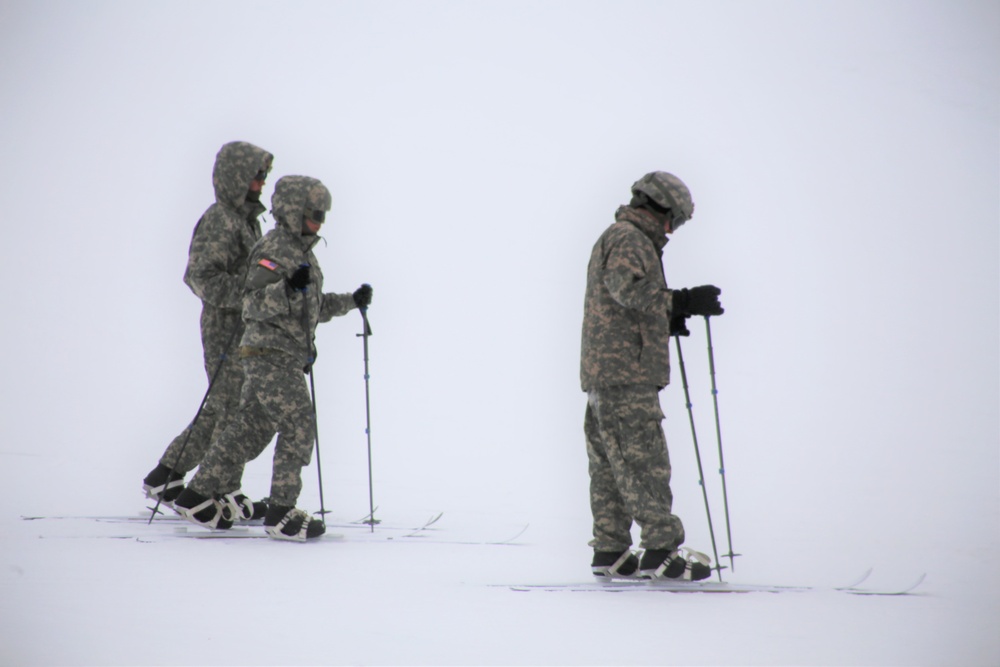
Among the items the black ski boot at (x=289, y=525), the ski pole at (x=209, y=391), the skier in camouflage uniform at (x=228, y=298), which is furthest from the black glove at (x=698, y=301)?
the ski pole at (x=209, y=391)

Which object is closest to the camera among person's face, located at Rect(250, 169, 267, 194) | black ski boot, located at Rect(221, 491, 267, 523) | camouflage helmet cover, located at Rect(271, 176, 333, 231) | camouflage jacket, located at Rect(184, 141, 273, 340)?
camouflage helmet cover, located at Rect(271, 176, 333, 231)

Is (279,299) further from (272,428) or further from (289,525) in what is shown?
(289,525)

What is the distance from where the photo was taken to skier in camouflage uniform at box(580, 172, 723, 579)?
4781mm

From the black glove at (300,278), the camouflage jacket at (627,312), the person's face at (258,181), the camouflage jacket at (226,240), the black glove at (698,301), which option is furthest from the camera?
the person's face at (258,181)

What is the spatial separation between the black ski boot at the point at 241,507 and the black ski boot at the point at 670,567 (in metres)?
2.51

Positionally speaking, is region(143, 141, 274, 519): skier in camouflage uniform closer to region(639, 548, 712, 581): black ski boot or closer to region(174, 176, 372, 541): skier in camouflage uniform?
region(174, 176, 372, 541): skier in camouflage uniform

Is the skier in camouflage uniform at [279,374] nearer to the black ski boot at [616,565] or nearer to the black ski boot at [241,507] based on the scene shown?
the black ski boot at [241,507]

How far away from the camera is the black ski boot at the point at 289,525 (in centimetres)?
577

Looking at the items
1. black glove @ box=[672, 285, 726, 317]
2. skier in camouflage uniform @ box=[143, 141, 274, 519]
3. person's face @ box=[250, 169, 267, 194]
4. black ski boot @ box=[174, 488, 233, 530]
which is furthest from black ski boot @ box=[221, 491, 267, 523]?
black glove @ box=[672, 285, 726, 317]

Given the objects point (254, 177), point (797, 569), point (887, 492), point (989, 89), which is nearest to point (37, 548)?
point (254, 177)

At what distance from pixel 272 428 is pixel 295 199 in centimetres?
127

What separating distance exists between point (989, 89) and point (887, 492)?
40.6 feet

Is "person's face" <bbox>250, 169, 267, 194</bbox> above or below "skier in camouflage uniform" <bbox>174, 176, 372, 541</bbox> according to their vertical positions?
above

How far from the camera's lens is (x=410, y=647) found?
12.0ft
